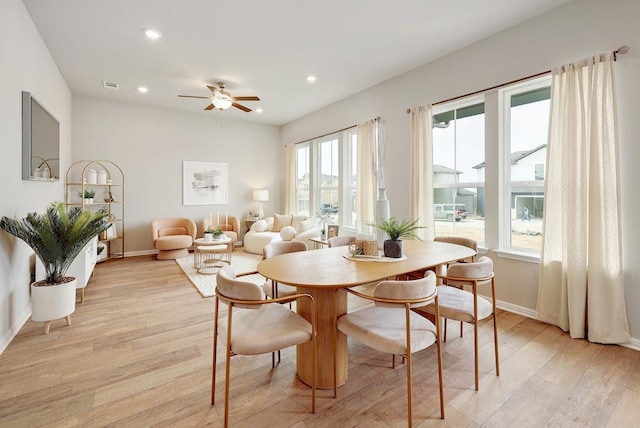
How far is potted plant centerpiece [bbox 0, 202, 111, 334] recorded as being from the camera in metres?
2.53

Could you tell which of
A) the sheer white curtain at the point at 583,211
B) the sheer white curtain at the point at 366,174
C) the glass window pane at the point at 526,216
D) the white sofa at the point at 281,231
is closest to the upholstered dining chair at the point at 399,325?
the sheer white curtain at the point at 583,211

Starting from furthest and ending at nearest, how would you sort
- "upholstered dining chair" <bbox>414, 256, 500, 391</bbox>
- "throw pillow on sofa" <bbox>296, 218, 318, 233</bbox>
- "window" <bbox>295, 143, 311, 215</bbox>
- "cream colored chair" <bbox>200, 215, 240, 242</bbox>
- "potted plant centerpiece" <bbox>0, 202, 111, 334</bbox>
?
"window" <bbox>295, 143, 311, 215</bbox>
"cream colored chair" <bbox>200, 215, 240, 242</bbox>
"throw pillow on sofa" <bbox>296, 218, 318, 233</bbox>
"potted plant centerpiece" <bbox>0, 202, 111, 334</bbox>
"upholstered dining chair" <bbox>414, 256, 500, 391</bbox>

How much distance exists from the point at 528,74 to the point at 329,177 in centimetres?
378

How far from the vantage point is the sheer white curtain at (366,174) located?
473 centimetres

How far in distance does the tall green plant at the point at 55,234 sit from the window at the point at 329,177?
385cm

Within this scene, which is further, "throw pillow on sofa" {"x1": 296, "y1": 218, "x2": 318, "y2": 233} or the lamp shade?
the lamp shade

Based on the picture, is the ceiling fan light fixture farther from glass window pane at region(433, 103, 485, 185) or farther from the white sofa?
glass window pane at region(433, 103, 485, 185)

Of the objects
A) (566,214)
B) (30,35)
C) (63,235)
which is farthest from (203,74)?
(566,214)

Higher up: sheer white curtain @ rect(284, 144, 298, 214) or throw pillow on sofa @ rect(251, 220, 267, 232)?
sheer white curtain @ rect(284, 144, 298, 214)

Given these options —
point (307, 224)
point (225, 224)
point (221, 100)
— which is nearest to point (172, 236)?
point (225, 224)

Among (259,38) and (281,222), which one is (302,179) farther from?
(259,38)

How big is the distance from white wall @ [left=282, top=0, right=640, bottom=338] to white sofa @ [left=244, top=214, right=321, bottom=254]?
173 cm

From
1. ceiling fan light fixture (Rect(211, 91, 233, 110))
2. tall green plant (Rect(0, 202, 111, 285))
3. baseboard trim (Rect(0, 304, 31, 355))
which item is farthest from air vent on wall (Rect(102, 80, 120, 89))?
baseboard trim (Rect(0, 304, 31, 355))

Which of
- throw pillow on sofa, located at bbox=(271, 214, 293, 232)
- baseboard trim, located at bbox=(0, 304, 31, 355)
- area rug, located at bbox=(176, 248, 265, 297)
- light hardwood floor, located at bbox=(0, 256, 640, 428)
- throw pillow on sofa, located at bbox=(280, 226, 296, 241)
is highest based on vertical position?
throw pillow on sofa, located at bbox=(271, 214, 293, 232)
